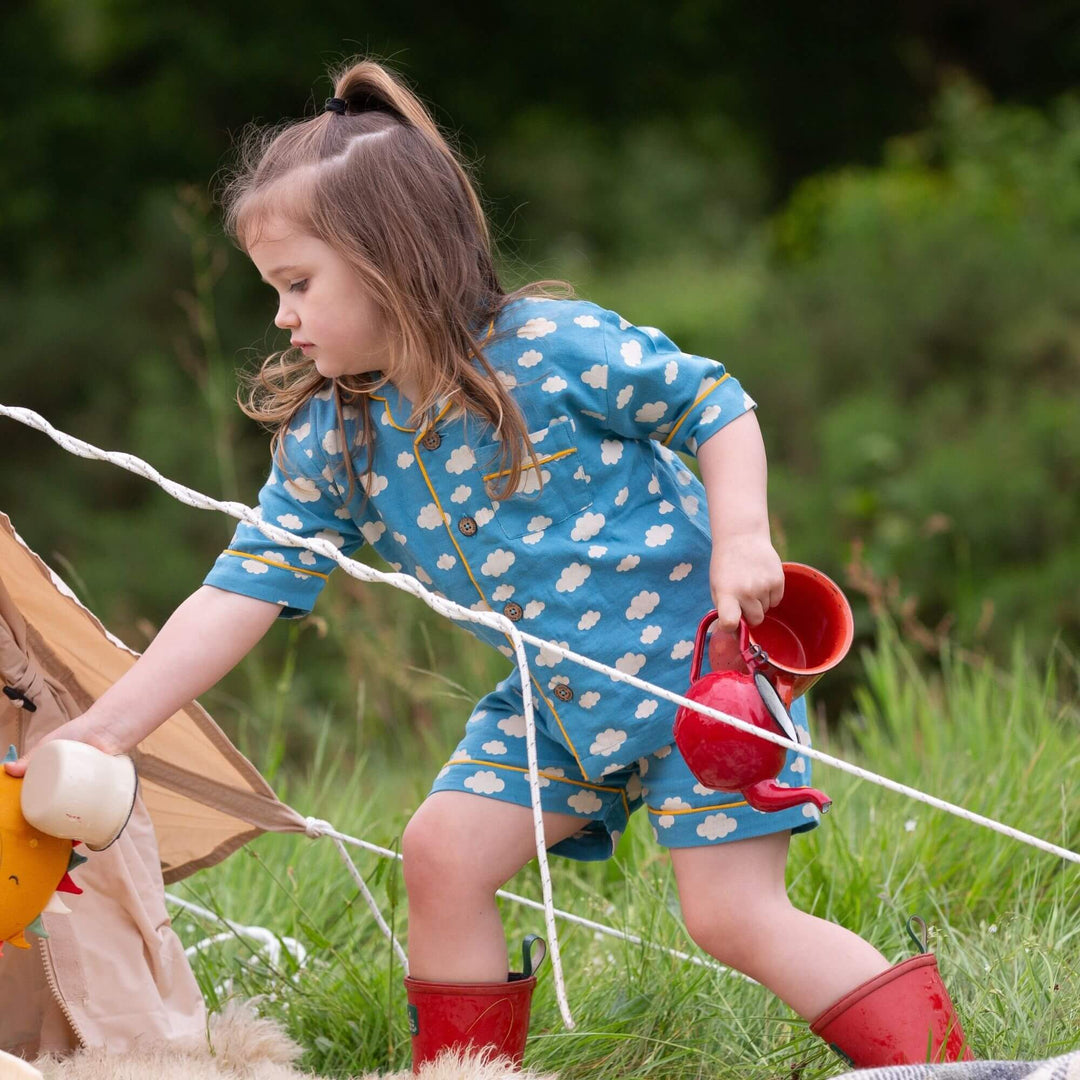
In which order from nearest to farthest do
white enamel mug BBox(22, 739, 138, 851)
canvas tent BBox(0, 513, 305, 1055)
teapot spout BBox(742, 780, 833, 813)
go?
white enamel mug BBox(22, 739, 138, 851)
teapot spout BBox(742, 780, 833, 813)
canvas tent BBox(0, 513, 305, 1055)

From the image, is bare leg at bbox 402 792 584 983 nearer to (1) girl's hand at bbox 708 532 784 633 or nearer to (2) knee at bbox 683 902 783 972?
(2) knee at bbox 683 902 783 972

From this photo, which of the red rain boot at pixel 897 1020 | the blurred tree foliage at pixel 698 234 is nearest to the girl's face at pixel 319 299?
the red rain boot at pixel 897 1020

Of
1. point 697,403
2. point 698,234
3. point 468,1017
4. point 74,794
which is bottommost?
point 698,234

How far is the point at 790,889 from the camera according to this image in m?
1.99

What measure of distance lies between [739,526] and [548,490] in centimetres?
22

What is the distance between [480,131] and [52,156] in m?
2.54

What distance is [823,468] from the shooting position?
5465mm

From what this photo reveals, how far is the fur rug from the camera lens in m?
1.48

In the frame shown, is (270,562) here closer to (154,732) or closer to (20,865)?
(154,732)

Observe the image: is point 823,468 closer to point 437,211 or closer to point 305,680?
point 305,680

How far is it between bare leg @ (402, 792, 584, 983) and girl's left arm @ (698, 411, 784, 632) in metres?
0.37

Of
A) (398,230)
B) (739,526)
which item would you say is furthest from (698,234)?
(739,526)

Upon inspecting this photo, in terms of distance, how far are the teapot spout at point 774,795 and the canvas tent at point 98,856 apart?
25.0 inches

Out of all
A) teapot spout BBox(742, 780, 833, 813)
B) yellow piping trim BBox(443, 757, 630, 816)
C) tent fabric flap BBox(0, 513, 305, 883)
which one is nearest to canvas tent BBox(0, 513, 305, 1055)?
tent fabric flap BBox(0, 513, 305, 883)
